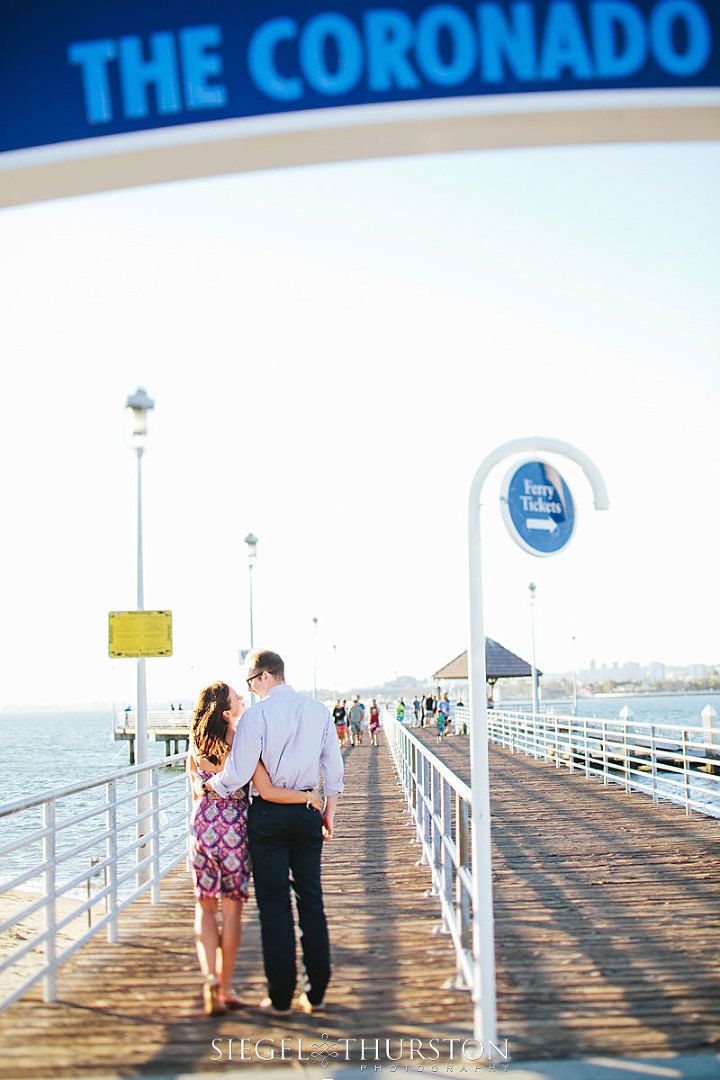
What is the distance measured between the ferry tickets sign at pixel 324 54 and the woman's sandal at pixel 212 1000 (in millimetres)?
3682

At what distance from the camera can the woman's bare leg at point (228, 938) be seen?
4574 millimetres

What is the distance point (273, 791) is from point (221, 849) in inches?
17.3

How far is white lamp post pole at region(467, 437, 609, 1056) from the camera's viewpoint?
157 inches

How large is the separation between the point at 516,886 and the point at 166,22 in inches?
253

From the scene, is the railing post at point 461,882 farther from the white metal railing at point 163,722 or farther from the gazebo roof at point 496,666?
the white metal railing at point 163,722

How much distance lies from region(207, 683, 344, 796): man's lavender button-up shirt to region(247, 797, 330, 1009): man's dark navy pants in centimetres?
15

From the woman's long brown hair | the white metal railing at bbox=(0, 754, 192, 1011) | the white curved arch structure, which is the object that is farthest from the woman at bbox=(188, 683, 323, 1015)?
the white curved arch structure

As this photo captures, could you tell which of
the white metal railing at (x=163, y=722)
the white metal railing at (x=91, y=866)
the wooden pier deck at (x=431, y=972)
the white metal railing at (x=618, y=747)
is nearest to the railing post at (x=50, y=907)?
the white metal railing at (x=91, y=866)

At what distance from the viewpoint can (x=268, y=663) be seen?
4711mm

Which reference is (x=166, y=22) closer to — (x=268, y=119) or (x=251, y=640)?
(x=268, y=119)

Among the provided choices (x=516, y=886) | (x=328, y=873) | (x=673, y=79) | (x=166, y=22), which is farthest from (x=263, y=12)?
(x=328, y=873)

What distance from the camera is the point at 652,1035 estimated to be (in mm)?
4137

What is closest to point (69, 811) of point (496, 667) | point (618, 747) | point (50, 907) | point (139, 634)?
point (496, 667)

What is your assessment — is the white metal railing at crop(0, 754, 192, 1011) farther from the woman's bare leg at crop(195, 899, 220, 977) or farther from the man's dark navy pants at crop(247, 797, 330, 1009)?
the man's dark navy pants at crop(247, 797, 330, 1009)
